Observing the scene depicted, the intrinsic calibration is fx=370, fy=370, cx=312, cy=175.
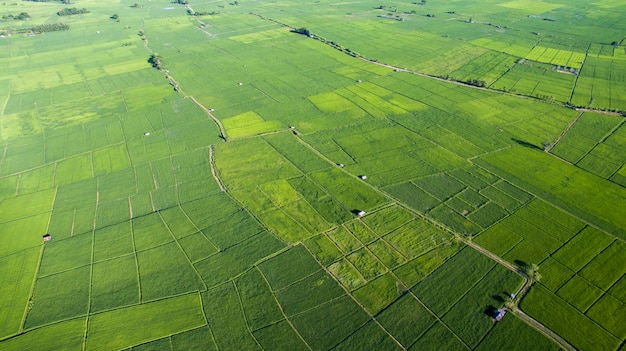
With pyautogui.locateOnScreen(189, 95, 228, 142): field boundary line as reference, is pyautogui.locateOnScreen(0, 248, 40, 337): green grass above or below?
below

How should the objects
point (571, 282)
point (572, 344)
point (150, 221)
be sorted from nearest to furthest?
point (572, 344), point (571, 282), point (150, 221)

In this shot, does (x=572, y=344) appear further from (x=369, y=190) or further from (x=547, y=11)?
(x=547, y=11)

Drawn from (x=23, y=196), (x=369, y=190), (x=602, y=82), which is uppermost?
(x=602, y=82)

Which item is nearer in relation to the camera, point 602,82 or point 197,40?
point 602,82

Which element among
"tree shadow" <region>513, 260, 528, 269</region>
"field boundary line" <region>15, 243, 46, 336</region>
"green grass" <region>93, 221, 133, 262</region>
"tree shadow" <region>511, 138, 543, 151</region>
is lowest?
"field boundary line" <region>15, 243, 46, 336</region>

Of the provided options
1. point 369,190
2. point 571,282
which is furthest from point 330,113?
point 571,282

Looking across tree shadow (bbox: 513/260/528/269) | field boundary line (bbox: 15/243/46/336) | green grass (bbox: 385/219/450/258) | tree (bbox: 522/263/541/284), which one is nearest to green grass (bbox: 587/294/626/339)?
tree (bbox: 522/263/541/284)

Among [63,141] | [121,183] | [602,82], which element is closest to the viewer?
[121,183]

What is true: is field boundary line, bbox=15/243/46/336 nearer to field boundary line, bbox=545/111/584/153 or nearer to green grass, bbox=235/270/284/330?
green grass, bbox=235/270/284/330

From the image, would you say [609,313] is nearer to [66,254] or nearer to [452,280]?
[452,280]
